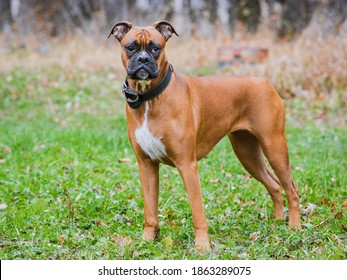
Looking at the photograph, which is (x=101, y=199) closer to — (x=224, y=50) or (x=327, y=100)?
(x=327, y=100)

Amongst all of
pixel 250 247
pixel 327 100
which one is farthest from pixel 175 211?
pixel 327 100

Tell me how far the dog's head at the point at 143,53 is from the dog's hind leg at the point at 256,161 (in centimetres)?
139

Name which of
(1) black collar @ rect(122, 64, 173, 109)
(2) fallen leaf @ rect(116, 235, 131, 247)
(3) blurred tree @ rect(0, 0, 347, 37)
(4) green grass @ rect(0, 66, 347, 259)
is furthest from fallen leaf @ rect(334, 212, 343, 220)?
(3) blurred tree @ rect(0, 0, 347, 37)

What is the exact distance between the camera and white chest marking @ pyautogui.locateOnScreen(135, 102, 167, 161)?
4.46 m

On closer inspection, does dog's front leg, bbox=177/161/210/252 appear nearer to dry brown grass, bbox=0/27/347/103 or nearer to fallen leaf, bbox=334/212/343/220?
fallen leaf, bbox=334/212/343/220

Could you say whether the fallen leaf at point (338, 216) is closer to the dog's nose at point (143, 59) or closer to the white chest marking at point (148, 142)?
the white chest marking at point (148, 142)

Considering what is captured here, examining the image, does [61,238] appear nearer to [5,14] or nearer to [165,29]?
[165,29]

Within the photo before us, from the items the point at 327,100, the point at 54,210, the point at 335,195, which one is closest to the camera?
the point at 54,210

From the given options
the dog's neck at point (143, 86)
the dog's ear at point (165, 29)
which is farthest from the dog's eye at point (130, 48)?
the dog's ear at point (165, 29)

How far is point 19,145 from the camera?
27.2ft

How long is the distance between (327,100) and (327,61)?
0.98m

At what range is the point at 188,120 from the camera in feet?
14.8

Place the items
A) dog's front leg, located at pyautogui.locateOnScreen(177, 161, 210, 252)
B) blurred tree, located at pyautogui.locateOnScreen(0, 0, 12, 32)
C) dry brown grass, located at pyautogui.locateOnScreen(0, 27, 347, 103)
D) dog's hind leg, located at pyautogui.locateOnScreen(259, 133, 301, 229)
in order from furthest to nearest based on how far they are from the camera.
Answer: blurred tree, located at pyautogui.locateOnScreen(0, 0, 12, 32), dry brown grass, located at pyautogui.locateOnScreen(0, 27, 347, 103), dog's hind leg, located at pyautogui.locateOnScreen(259, 133, 301, 229), dog's front leg, located at pyautogui.locateOnScreen(177, 161, 210, 252)

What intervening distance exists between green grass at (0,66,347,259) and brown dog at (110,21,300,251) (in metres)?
0.32
